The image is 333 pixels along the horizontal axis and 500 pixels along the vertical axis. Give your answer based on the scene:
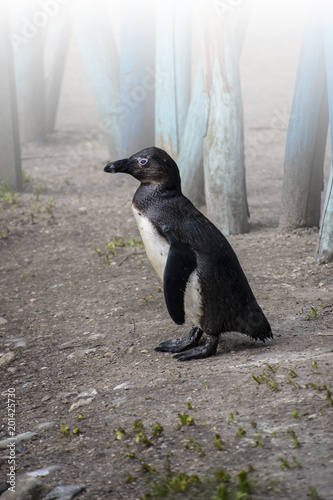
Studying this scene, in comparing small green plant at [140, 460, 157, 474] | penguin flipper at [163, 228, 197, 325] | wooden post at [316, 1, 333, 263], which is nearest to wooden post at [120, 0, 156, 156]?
wooden post at [316, 1, 333, 263]

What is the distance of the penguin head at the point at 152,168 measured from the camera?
10.1 feet

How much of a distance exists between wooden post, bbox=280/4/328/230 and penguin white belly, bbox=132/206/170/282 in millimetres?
2254

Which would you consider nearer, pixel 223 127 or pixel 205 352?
pixel 205 352

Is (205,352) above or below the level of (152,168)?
below

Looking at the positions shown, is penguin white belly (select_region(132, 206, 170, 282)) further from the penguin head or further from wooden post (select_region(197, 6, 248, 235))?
wooden post (select_region(197, 6, 248, 235))

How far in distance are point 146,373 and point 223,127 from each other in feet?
8.85

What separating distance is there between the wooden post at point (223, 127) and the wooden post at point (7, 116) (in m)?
2.56

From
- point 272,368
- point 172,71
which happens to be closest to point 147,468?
point 272,368

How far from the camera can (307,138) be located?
483 cm

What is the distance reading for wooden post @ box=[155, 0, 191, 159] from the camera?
18.9ft

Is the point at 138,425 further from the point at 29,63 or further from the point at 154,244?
the point at 29,63

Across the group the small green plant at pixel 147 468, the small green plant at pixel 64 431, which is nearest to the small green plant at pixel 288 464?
the small green plant at pixel 147 468

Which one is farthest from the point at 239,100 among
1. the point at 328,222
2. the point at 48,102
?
the point at 48,102

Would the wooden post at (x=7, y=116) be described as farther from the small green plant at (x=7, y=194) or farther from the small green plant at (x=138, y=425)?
the small green plant at (x=138, y=425)
